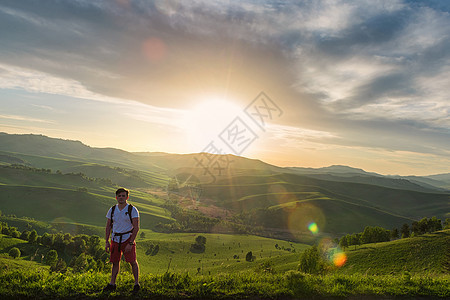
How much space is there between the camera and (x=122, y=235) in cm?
824

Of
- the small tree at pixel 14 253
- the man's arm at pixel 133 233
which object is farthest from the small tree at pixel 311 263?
the small tree at pixel 14 253

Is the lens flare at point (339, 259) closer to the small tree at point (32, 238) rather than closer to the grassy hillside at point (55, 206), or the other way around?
the small tree at point (32, 238)

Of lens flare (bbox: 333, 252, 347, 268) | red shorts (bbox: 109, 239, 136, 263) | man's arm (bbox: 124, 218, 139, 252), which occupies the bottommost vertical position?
lens flare (bbox: 333, 252, 347, 268)

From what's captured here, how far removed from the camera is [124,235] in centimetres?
826

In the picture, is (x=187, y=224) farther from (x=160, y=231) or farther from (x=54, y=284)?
(x=54, y=284)

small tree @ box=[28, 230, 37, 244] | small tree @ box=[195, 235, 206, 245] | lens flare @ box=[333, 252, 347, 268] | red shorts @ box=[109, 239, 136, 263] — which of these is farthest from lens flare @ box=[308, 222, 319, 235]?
red shorts @ box=[109, 239, 136, 263]

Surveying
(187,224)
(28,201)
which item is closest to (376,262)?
(187,224)

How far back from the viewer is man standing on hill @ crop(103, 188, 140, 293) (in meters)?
8.22

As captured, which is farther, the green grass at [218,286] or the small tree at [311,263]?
the small tree at [311,263]

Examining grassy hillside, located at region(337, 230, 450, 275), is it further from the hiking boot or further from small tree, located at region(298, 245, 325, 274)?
the hiking boot

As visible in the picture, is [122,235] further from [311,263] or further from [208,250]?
[208,250]

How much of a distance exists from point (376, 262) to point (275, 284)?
129 feet

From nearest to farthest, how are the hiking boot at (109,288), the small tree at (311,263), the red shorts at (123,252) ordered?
the hiking boot at (109,288)
the red shorts at (123,252)
the small tree at (311,263)

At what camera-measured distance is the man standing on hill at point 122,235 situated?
8219mm
